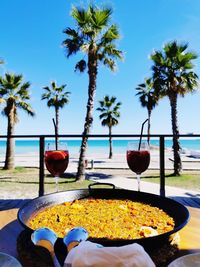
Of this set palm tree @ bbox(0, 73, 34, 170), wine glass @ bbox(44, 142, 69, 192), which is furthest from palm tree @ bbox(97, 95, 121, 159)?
wine glass @ bbox(44, 142, 69, 192)

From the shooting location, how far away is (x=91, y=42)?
13.9m

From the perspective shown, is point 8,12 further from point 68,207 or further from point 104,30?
point 68,207

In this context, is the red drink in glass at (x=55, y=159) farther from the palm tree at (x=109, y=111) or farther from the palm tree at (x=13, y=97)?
the palm tree at (x=109, y=111)

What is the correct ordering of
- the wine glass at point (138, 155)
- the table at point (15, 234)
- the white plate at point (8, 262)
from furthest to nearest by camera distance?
the wine glass at point (138, 155) → the table at point (15, 234) → the white plate at point (8, 262)

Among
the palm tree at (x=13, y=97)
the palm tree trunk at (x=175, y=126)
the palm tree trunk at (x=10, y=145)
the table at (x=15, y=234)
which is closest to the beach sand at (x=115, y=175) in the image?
the palm tree trunk at (x=175, y=126)

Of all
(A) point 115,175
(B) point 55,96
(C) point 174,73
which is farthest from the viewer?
(B) point 55,96

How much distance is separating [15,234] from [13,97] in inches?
792

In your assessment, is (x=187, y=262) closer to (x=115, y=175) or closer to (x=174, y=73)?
(x=174, y=73)

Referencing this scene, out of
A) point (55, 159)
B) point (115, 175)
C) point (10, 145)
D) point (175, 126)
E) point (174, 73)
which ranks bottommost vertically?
point (115, 175)

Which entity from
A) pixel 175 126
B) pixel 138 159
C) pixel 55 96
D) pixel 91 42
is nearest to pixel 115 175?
pixel 175 126

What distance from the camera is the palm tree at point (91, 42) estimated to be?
13.2 m

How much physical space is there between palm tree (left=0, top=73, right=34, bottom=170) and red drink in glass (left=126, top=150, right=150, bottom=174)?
19269 mm

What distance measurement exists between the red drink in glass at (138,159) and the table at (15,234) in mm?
293

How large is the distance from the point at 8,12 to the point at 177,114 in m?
25.1
